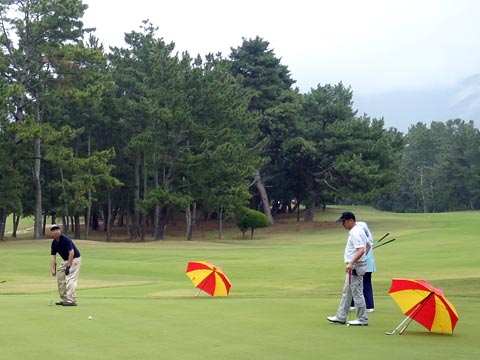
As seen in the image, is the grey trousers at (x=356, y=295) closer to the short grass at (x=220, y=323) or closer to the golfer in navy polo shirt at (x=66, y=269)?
the short grass at (x=220, y=323)

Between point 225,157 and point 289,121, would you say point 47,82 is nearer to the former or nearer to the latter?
point 225,157

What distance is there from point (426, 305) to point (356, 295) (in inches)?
52.5

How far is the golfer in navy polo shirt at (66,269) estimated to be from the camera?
14.6 m

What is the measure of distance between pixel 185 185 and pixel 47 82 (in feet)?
45.9

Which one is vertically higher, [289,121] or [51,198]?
[289,121]

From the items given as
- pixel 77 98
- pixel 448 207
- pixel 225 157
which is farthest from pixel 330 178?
pixel 448 207

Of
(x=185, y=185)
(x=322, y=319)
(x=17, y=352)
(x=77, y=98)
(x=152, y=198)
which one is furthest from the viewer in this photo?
(x=185, y=185)

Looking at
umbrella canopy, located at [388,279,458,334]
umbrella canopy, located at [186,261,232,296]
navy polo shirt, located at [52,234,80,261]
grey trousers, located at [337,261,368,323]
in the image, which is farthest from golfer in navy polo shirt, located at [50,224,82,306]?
umbrella canopy, located at [388,279,458,334]

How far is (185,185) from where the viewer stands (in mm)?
58625

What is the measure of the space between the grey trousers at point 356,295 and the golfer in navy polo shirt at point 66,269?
5.92m

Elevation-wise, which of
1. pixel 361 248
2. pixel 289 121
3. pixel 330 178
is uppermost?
pixel 289 121

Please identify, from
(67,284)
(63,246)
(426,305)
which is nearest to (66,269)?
(67,284)

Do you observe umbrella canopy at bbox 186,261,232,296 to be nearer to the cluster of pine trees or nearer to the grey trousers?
the grey trousers

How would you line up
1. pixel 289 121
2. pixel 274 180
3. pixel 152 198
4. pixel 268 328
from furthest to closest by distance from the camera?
1. pixel 274 180
2. pixel 289 121
3. pixel 152 198
4. pixel 268 328
